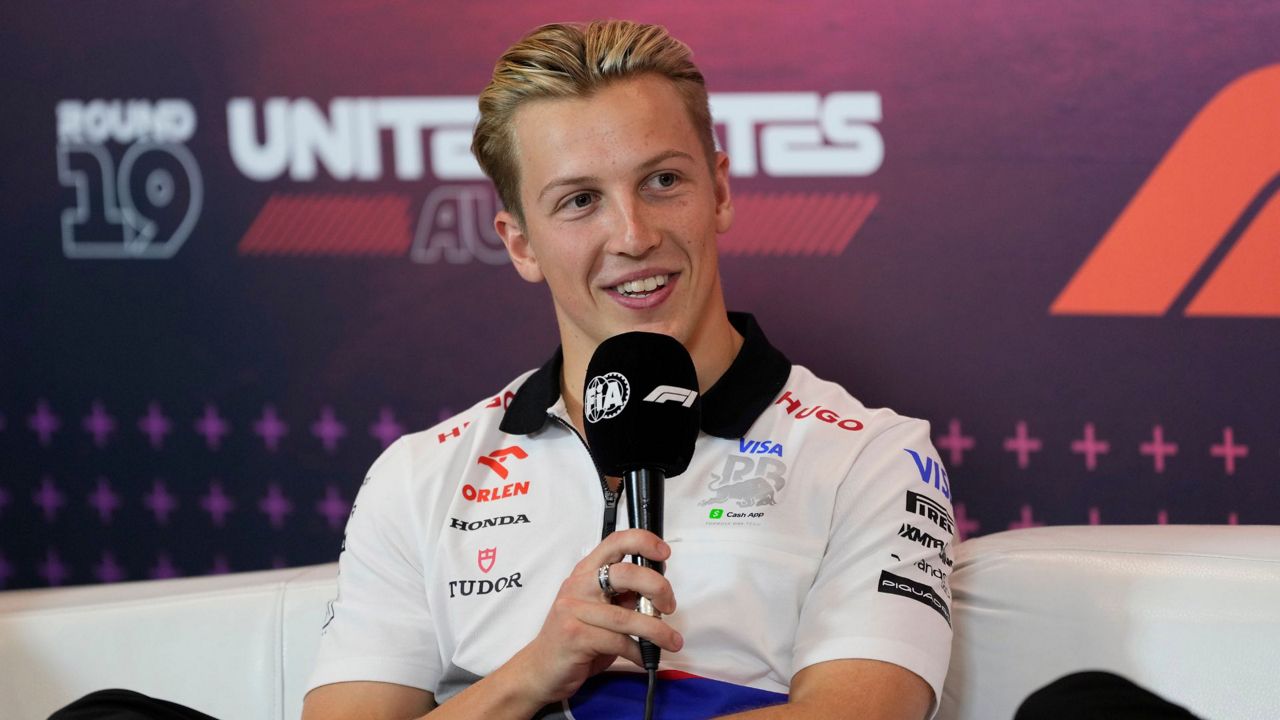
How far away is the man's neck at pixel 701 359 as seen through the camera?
170 centimetres

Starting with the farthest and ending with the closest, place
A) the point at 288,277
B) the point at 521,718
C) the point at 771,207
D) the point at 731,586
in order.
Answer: the point at 288,277
the point at 771,207
the point at 731,586
the point at 521,718

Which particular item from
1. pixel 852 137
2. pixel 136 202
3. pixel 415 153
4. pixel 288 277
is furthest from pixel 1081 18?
pixel 136 202

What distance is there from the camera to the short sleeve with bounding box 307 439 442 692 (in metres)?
1.65

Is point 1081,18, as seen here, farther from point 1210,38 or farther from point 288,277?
point 288,277

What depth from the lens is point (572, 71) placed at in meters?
1.65

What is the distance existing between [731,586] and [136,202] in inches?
54.2

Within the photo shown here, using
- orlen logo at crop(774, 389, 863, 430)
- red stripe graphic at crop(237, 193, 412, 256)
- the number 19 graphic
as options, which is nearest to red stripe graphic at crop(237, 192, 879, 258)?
red stripe graphic at crop(237, 193, 412, 256)

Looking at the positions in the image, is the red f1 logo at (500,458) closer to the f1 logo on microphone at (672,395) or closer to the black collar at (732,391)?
the black collar at (732,391)

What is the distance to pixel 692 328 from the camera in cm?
167

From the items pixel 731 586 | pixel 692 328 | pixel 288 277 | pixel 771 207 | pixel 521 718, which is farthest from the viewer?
pixel 288 277

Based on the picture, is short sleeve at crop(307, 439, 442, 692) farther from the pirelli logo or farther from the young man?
the pirelli logo

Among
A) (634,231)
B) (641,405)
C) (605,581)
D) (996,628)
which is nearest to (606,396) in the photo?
(641,405)

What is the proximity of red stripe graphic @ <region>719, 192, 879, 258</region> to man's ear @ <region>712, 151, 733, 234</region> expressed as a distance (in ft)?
1.59

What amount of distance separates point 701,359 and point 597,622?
0.54 metres
